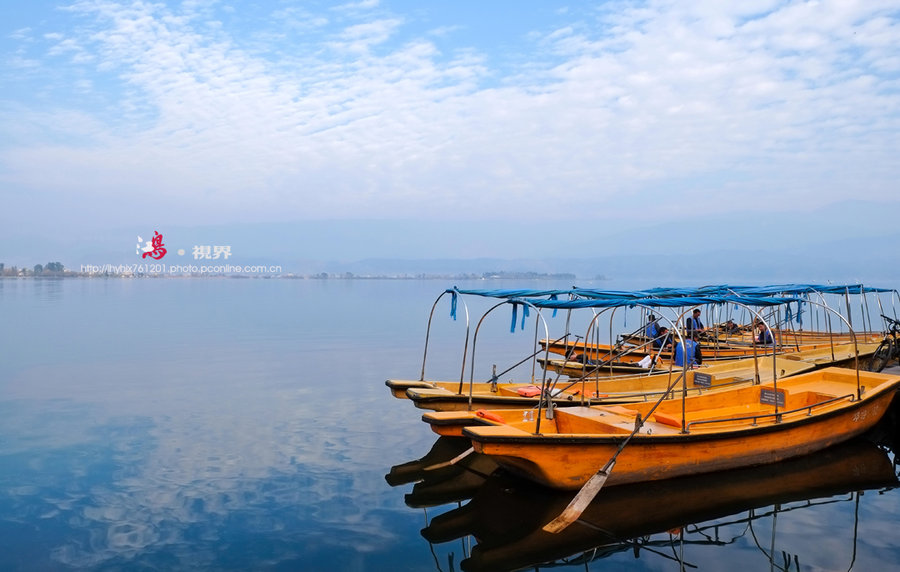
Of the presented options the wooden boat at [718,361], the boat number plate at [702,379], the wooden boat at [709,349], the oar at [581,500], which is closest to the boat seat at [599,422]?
the oar at [581,500]

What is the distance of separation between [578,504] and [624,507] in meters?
1.24

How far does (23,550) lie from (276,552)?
117 inches

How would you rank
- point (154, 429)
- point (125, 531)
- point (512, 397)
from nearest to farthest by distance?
point (125, 531)
point (512, 397)
point (154, 429)

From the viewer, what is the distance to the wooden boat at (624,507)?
323 inches

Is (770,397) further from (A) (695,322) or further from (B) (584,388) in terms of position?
(A) (695,322)

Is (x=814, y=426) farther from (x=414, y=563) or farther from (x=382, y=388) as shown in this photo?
(x=382, y=388)

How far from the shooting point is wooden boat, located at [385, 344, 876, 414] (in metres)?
12.0

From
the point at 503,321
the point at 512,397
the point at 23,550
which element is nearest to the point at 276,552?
the point at 23,550

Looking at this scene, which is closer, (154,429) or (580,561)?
(580,561)

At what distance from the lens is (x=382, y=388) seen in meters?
19.2

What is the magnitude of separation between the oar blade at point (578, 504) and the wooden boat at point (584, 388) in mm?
3003

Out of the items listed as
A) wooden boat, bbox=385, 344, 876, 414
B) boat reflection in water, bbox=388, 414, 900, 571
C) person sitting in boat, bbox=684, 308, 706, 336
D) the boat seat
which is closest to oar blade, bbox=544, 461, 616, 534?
boat reflection in water, bbox=388, 414, 900, 571

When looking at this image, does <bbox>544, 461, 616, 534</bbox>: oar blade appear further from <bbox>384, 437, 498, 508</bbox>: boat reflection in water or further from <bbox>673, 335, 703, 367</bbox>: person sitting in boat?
<bbox>673, 335, 703, 367</bbox>: person sitting in boat

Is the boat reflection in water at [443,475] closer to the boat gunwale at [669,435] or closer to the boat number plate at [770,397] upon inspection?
the boat gunwale at [669,435]
